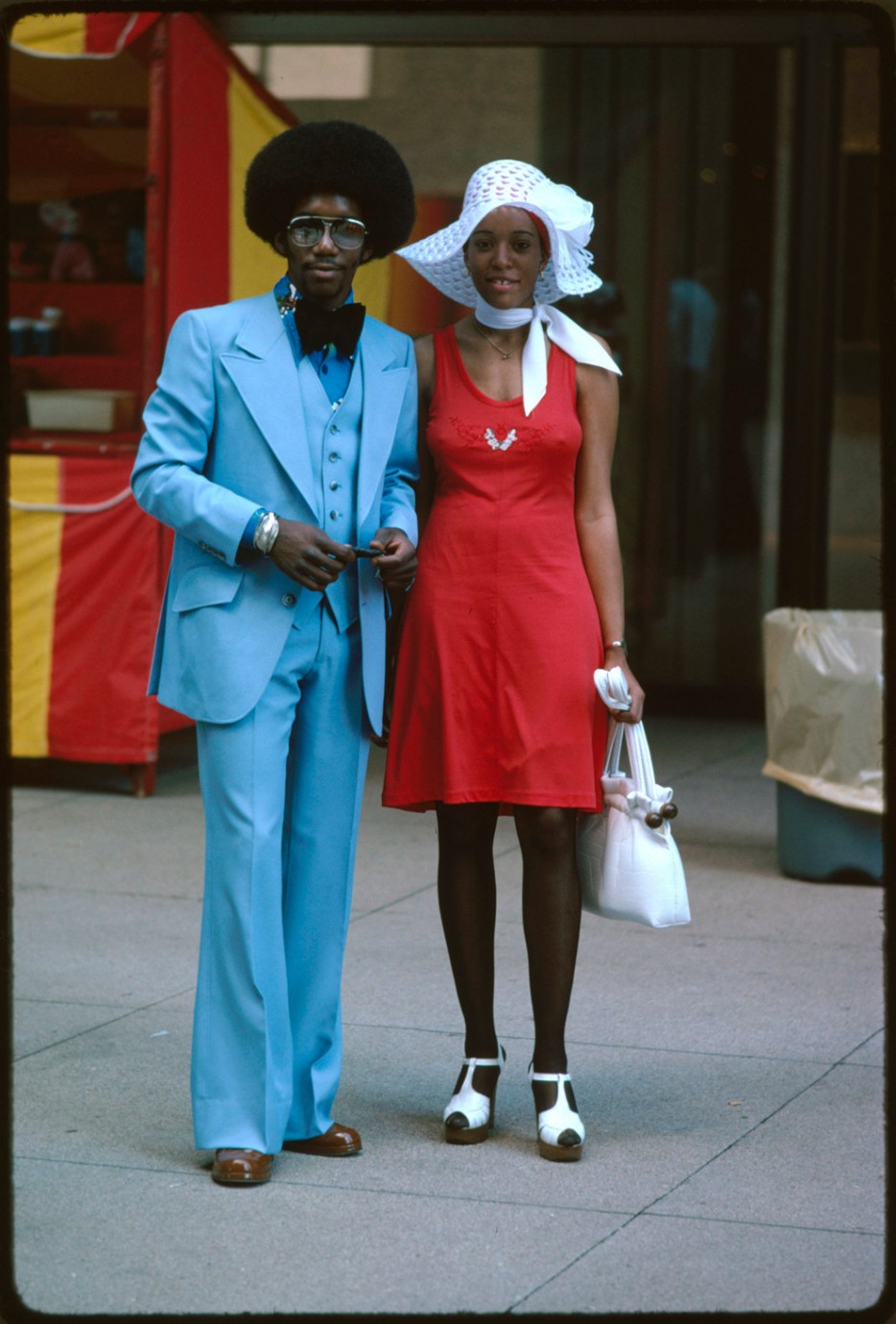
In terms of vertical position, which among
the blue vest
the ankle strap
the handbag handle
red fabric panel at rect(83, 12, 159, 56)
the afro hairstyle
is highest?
red fabric panel at rect(83, 12, 159, 56)

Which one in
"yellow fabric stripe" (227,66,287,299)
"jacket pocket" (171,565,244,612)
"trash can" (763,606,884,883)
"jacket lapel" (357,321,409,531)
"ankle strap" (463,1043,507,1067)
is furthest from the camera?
"yellow fabric stripe" (227,66,287,299)

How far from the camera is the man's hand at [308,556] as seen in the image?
11.8 ft

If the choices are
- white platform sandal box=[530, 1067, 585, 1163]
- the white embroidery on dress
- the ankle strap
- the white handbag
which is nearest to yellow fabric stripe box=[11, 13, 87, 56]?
the white embroidery on dress

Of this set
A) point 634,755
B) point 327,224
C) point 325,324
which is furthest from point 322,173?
point 634,755

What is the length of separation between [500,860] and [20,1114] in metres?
2.84

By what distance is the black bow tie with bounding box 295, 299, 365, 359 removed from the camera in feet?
12.3

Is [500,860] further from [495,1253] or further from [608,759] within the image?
[495,1253]

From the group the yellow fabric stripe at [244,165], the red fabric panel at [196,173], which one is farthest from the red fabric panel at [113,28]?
the yellow fabric stripe at [244,165]

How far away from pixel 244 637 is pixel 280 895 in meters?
Result: 0.52

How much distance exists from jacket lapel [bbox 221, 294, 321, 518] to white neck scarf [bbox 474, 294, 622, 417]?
1.55 ft

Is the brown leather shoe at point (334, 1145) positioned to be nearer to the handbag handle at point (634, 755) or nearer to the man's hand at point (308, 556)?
the handbag handle at point (634, 755)

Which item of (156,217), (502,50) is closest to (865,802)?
(156,217)

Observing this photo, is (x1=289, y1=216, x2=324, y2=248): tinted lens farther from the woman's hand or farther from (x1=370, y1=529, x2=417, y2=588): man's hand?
the woman's hand

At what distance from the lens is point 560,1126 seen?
3863mm
